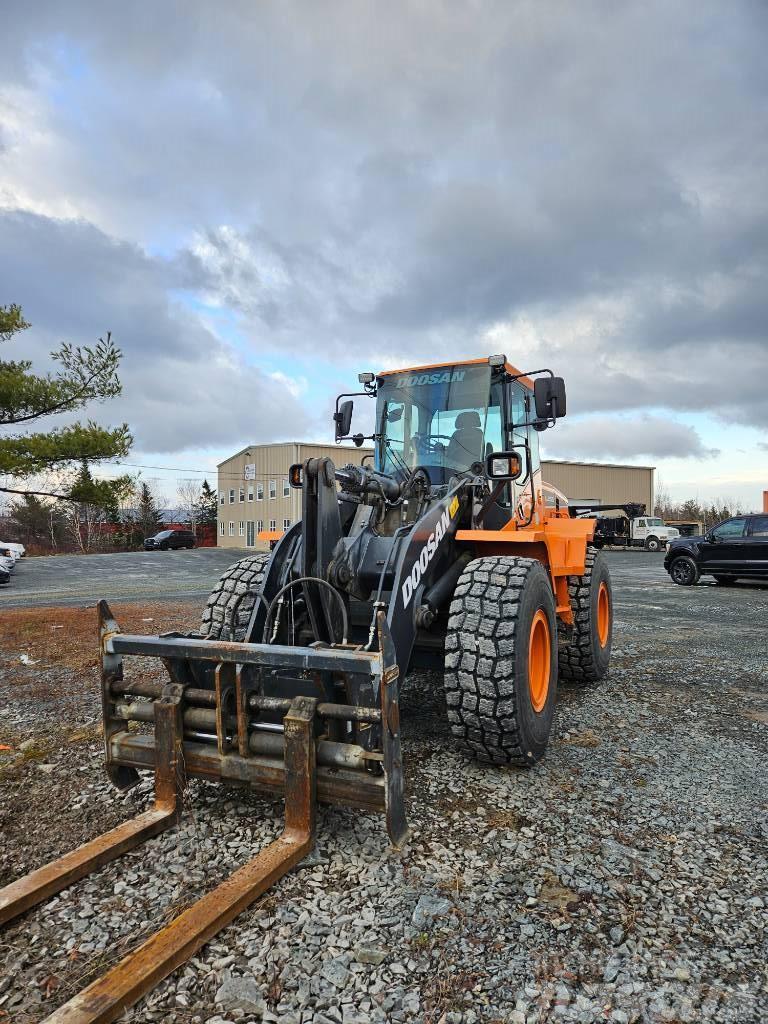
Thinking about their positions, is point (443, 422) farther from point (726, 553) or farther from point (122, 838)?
point (726, 553)

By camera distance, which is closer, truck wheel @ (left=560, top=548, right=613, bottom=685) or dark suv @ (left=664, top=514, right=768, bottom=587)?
truck wheel @ (left=560, top=548, right=613, bottom=685)

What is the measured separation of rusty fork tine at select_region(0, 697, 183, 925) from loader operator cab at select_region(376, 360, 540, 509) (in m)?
2.57

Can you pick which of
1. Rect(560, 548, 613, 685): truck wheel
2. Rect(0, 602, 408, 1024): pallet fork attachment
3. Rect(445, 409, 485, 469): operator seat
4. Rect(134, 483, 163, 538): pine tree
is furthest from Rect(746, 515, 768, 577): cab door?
Rect(134, 483, 163, 538): pine tree

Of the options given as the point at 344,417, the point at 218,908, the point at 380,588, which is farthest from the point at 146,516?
the point at 218,908

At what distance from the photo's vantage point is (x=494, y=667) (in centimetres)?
345

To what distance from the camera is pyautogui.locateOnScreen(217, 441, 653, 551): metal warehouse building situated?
4088 cm

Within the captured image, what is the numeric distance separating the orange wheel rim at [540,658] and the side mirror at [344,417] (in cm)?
245

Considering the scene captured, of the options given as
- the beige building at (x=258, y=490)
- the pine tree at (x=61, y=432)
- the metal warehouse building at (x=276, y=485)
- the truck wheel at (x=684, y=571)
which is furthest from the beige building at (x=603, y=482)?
the pine tree at (x=61, y=432)

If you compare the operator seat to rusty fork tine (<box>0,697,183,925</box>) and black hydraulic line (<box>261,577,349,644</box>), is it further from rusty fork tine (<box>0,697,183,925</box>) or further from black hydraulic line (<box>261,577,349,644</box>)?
rusty fork tine (<box>0,697,183,925</box>)

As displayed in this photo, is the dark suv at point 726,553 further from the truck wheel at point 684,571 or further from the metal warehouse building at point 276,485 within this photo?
the metal warehouse building at point 276,485

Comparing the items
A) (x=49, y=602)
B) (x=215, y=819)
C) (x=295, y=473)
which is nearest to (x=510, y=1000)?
(x=215, y=819)

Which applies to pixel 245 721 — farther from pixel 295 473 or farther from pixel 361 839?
pixel 295 473

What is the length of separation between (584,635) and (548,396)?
7.22 ft

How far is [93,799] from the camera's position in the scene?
132 inches
